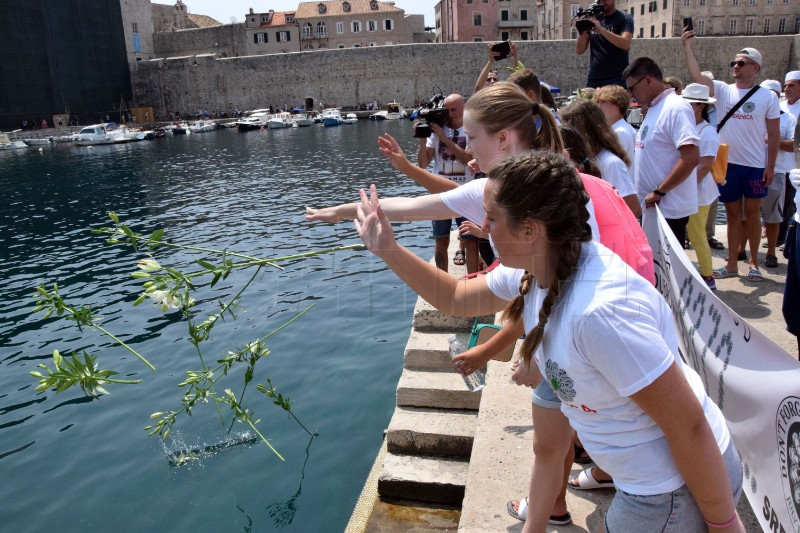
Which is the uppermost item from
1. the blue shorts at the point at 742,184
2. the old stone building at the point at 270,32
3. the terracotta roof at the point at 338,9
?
the terracotta roof at the point at 338,9

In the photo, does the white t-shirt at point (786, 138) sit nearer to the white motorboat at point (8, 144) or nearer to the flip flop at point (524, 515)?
the flip flop at point (524, 515)

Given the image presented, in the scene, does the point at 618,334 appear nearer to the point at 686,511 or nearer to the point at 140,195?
the point at 686,511

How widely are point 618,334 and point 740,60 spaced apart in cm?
602

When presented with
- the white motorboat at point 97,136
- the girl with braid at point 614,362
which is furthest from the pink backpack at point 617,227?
the white motorboat at point 97,136

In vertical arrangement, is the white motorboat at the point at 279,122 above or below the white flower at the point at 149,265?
below

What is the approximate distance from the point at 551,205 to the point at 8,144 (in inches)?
2075

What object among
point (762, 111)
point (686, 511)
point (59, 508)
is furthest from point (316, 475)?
point (762, 111)

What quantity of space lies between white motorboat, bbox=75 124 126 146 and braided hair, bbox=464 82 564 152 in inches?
1964

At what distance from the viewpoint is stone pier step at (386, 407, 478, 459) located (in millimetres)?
4535

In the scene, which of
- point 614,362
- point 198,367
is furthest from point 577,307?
point 198,367

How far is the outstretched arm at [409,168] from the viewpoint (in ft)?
11.0

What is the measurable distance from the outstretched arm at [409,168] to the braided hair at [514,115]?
2.52ft

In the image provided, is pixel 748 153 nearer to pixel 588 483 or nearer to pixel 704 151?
pixel 704 151

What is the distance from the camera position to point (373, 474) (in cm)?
495
